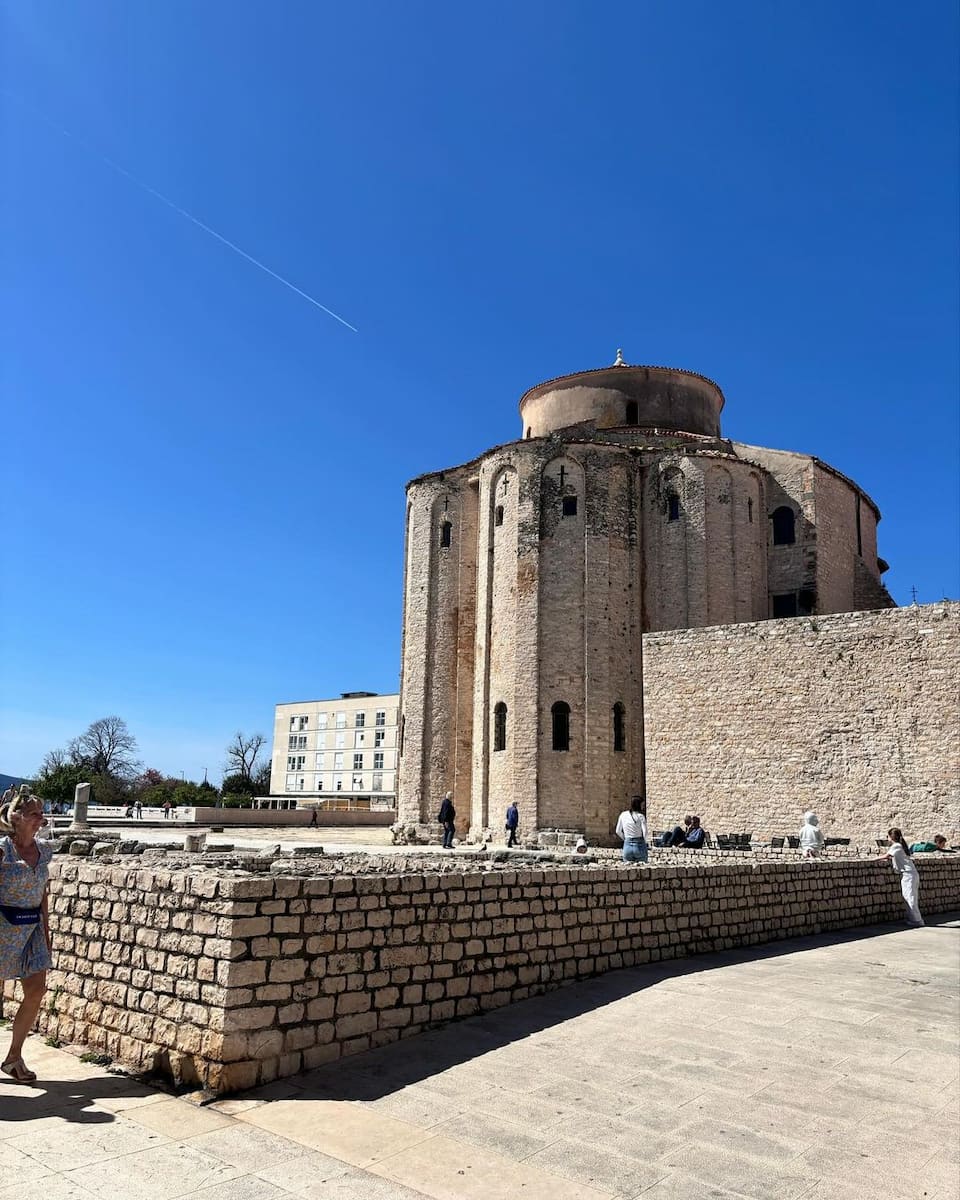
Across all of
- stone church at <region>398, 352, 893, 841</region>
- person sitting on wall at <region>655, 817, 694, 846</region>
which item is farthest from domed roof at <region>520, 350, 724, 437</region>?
person sitting on wall at <region>655, 817, 694, 846</region>

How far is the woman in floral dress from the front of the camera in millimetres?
5148

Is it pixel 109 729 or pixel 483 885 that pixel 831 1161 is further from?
pixel 109 729

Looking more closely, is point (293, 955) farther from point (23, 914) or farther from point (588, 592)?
point (588, 592)

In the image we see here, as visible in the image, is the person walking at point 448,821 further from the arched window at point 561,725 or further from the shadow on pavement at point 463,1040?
the shadow on pavement at point 463,1040

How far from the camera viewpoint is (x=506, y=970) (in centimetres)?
699

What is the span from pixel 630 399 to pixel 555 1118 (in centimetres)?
2841

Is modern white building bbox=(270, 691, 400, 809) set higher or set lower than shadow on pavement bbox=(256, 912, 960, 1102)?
higher

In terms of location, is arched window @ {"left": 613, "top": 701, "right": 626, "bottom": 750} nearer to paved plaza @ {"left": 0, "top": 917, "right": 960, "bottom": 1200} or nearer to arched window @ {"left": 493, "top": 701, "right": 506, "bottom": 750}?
arched window @ {"left": 493, "top": 701, "right": 506, "bottom": 750}

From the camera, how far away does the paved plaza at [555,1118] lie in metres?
4.03

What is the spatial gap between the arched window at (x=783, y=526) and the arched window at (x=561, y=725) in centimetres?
844

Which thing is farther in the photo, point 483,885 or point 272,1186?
point 483,885

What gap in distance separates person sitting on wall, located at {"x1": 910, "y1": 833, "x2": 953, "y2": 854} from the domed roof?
1729 centimetres

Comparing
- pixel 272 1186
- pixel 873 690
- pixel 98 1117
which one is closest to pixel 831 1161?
pixel 272 1186

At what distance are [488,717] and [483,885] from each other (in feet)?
68.7
